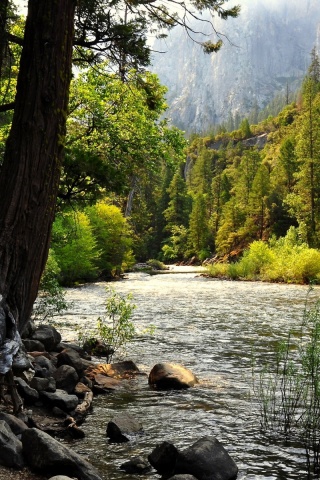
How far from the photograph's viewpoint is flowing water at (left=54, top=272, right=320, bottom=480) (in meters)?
5.32

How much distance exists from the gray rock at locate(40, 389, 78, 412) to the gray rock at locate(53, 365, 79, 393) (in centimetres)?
62

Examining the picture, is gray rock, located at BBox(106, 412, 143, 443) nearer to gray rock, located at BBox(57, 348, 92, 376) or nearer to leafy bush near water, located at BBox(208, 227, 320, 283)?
gray rock, located at BBox(57, 348, 92, 376)

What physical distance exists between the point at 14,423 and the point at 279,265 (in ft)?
102

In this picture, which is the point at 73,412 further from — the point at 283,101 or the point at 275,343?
the point at 283,101


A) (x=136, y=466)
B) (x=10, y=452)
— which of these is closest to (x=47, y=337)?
(x=136, y=466)

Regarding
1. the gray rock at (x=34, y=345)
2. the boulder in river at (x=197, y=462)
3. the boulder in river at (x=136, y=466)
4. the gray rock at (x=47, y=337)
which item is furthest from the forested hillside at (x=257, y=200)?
the boulder in river at (x=136, y=466)

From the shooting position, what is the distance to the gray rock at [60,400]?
6586 millimetres

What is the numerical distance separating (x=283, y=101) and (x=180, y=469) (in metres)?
186

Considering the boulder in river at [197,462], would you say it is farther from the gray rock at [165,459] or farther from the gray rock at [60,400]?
the gray rock at [60,400]

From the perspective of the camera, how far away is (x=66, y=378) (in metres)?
7.51

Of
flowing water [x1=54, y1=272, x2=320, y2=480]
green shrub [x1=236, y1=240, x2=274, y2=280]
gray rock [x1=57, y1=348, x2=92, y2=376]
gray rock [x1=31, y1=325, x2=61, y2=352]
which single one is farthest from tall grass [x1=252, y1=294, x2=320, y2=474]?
green shrub [x1=236, y1=240, x2=274, y2=280]

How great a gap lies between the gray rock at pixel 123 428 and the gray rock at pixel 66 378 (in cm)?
152

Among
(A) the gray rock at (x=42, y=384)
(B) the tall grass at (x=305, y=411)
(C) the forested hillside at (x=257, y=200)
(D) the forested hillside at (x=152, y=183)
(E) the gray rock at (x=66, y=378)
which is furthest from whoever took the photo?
(C) the forested hillside at (x=257, y=200)

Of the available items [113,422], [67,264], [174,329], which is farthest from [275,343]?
[67,264]
